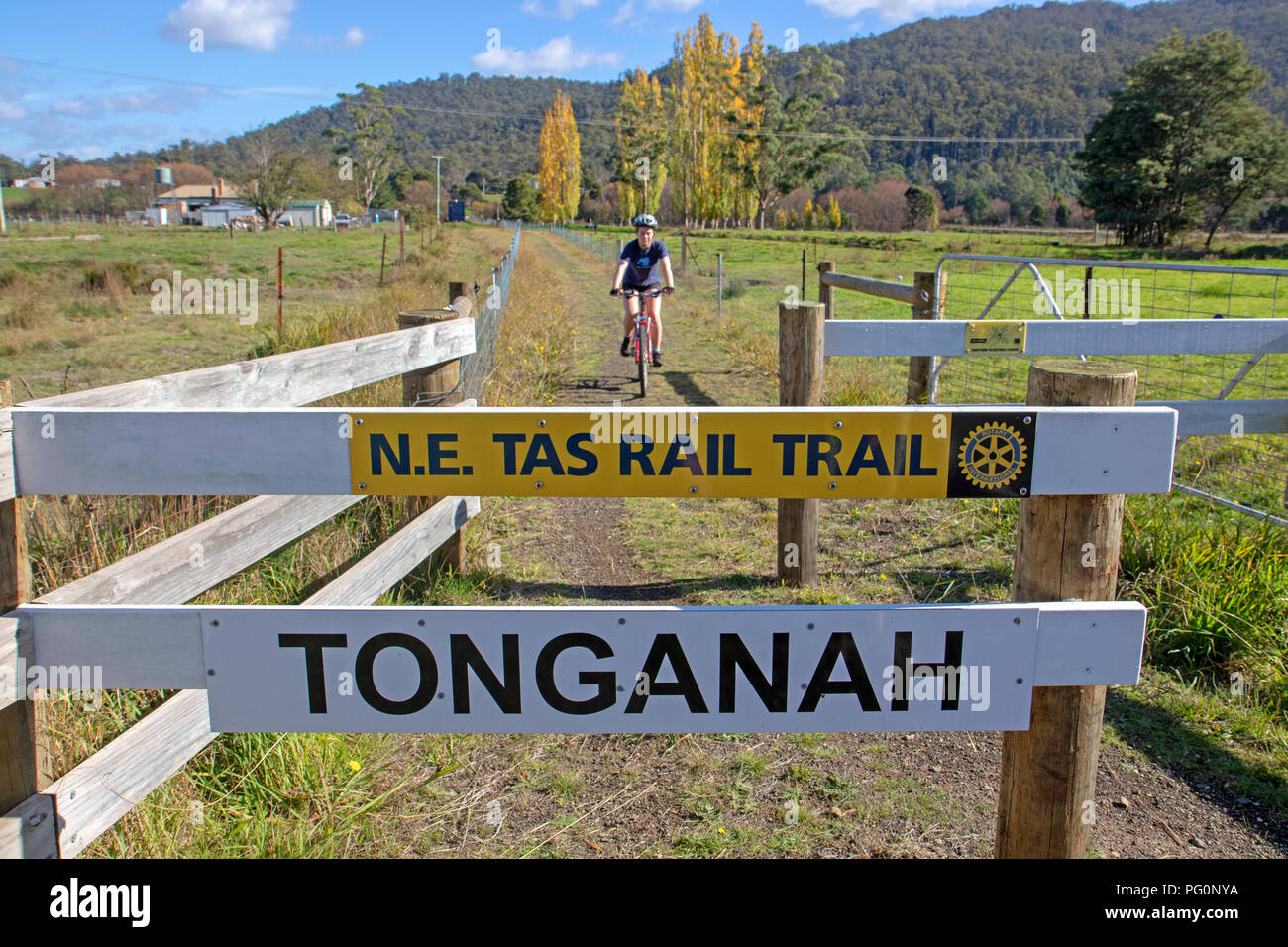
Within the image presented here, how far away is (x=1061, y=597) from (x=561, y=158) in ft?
298

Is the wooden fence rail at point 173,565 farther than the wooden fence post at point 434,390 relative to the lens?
No

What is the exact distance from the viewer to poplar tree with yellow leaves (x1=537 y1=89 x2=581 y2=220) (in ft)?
279

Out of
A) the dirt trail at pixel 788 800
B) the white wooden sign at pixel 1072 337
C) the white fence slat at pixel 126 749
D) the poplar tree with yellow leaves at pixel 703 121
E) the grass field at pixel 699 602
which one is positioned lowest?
the dirt trail at pixel 788 800

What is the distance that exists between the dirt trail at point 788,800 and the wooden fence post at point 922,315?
407cm

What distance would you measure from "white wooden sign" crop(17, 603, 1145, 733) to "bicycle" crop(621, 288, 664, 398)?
7384 millimetres

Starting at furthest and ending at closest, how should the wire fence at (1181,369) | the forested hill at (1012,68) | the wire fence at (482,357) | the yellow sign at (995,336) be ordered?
the forested hill at (1012,68)
the wire fence at (482,357)
the wire fence at (1181,369)
the yellow sign at (995,336)

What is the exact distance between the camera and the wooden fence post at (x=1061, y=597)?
1798 mm

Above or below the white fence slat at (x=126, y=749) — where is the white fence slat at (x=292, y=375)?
above

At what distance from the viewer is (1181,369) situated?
7703 mm

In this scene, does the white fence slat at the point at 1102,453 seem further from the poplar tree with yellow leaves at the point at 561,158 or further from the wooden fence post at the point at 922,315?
the poplar tree with yellow leaves at the point at 561,158
